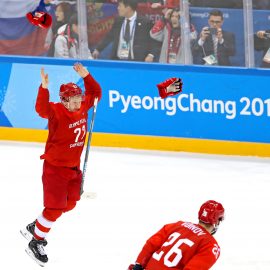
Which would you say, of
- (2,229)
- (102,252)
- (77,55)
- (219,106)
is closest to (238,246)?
(102,252)

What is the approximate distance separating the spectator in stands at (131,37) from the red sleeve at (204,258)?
19.0 feet

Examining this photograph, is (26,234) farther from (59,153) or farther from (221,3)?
(221,3)

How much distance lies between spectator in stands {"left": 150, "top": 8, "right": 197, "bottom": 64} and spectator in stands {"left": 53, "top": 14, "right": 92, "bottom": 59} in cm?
88

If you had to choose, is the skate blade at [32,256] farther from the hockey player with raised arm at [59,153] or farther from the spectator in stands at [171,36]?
the spectator in stands at [171,36]

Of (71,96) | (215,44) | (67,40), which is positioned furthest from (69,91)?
(67,40)

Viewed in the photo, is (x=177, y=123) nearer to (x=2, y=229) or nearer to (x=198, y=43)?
(x=198, y=43)

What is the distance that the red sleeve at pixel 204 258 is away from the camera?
5034mm

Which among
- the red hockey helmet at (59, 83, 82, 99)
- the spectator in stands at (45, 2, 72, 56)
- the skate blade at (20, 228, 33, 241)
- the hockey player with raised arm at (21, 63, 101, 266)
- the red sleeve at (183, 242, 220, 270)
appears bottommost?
the red sleeve at (183, 242, 220, 270)

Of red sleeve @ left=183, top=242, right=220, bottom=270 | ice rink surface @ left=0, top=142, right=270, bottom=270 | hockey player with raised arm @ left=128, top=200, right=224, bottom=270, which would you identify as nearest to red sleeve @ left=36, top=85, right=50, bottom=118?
ice rink surface @ left=0, top=142, right=270, bottom=270

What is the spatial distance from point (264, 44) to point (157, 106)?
1.23 meters

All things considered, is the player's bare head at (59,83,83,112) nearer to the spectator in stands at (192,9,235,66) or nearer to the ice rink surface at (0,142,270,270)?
the ice rink surface at (0,142,270,270)

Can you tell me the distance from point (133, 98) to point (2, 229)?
3.30 metres

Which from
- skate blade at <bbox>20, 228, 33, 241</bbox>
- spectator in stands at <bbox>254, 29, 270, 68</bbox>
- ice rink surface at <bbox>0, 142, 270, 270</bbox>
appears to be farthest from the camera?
spectator in stands at <bbox>254, 29, 270, 68</bbox>

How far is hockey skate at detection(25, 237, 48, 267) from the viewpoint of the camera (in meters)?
6.81
